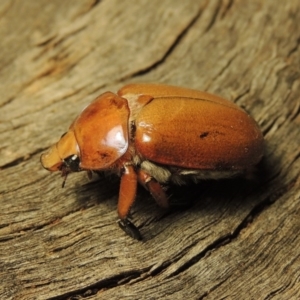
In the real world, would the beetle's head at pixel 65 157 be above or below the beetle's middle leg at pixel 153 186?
above

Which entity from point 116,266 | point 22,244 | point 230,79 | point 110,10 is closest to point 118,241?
point 116,266

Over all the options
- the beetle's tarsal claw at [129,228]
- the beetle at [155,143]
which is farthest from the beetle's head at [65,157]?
the beetle's tarsal claw at [129,228]

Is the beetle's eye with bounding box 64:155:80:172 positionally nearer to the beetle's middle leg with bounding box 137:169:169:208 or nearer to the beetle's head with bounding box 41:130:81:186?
the beetle's head with bounding box 41:130:81:186

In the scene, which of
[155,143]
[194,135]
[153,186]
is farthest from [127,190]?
[194,135]

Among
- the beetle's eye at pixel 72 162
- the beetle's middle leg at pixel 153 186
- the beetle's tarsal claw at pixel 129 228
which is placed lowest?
the beetle's tarsal claw at pixel 129 228

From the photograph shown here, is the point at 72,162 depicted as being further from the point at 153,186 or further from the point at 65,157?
the point at 153,186

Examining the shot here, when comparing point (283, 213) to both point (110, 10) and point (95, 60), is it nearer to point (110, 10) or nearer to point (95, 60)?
point (95, 60)

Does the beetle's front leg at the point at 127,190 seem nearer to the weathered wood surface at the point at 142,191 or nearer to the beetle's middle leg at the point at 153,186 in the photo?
the beetle's middle leg at the point at 153,186
